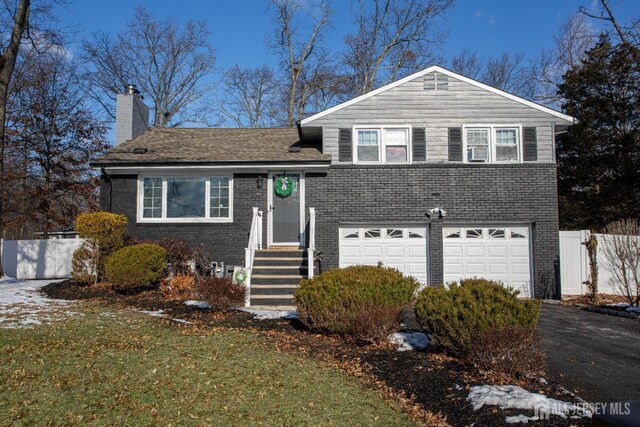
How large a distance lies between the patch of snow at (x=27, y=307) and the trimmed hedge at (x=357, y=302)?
4.46m

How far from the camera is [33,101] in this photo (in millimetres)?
20766

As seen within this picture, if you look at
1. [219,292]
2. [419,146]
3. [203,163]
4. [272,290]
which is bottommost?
[272,290]

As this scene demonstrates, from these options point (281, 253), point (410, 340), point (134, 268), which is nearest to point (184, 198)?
point (134, 268)

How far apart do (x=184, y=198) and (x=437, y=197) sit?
7.29 meters

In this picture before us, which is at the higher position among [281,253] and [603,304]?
[281,253]

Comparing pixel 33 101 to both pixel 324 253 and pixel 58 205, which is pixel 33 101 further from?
pixel 324 253

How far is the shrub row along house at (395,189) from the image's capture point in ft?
43.0

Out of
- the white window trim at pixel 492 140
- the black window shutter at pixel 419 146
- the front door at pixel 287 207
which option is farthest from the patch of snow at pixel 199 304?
the white window trim at pixel 492 140

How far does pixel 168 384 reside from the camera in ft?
15.7

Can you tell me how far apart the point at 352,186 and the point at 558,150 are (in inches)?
528

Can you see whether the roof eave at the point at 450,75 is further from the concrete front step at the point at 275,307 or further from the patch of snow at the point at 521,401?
the patch of snow at the point at 521,401

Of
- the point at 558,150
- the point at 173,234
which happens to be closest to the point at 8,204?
the point at 173,234

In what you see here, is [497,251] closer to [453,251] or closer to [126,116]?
[453,251]

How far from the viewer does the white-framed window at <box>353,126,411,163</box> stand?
1341 cm
